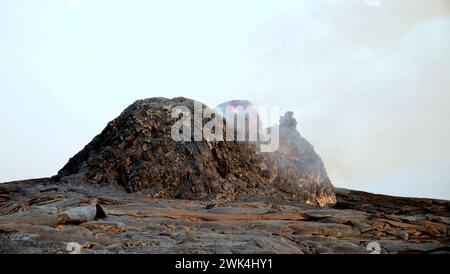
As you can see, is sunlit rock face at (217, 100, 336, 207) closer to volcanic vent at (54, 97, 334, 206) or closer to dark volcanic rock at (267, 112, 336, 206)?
dark volcanic rock at (267, 112, 336, 206)

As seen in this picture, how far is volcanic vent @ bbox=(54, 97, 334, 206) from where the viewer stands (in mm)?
20172

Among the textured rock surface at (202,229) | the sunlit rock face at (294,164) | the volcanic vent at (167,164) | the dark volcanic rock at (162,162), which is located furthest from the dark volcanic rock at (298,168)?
the textured rock surface at (202,229)

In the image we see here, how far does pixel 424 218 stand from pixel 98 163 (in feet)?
44.6

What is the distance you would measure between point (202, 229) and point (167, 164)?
926cm

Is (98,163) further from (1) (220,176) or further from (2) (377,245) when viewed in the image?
(2) (377,245)

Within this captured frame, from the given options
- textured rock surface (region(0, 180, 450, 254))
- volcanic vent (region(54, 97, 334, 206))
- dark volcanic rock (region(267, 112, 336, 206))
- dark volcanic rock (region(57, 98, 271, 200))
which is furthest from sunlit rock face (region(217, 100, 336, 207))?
textured rock surface (region(0, 180, 450, 254))

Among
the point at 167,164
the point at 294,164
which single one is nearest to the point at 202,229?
the point at 167,164

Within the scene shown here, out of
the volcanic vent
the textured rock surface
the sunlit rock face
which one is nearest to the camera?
the textured rock surface

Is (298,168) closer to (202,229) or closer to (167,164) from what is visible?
(167,164)

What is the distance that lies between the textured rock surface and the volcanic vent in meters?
2.25

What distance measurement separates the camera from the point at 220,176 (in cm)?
2164

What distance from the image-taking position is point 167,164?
2086cm
